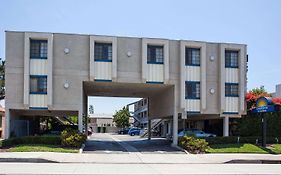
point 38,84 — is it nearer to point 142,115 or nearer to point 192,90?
point 192,90

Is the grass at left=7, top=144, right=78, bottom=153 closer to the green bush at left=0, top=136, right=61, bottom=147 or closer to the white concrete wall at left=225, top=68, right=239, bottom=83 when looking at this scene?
the green bush at left=0, top=136, right=61, bottom=147

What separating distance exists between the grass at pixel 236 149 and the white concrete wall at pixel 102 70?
9.24m

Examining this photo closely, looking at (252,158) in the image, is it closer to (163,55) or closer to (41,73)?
(163,55)

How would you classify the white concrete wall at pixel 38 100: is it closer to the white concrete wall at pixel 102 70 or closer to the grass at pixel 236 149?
→ the white concrete wall at pixel 102 70

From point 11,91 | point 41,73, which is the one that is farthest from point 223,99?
point 11,91

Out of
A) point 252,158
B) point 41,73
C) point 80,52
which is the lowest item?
point 252,158

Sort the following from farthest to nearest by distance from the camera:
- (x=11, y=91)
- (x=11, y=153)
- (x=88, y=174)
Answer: (x=11, y=91)
(x=11, y=153)
(x=88, y=174)

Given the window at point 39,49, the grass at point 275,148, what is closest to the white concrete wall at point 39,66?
the window at point 39,49

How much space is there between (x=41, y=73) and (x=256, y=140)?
17.5 m

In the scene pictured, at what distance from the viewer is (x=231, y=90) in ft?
97.7

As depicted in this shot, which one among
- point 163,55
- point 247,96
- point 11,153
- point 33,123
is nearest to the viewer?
point 11,153

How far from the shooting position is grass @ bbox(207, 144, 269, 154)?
84.5ft

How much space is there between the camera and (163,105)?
32.8 meters

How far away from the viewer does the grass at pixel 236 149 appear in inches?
1013
